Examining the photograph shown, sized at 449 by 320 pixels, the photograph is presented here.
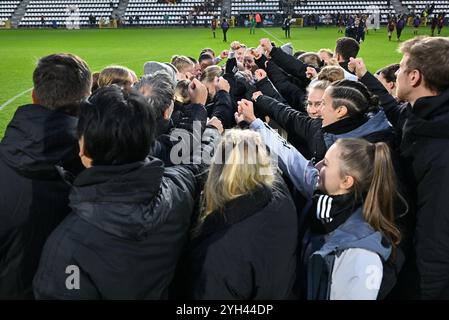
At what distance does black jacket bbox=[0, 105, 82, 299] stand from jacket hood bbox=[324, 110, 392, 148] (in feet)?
6.04

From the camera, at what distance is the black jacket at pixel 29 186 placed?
2146mm

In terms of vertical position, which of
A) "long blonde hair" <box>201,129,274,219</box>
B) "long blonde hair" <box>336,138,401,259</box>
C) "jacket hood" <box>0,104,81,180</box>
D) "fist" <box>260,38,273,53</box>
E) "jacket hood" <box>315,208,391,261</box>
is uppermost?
"fist" <box>260,38,273,53</box>

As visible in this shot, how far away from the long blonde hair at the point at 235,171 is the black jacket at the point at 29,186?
0.78 metres

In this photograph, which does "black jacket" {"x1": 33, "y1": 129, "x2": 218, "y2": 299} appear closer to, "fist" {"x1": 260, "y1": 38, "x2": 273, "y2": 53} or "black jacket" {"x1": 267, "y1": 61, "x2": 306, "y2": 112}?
"black jacket" {"x1": 267, "y1": 61, "x2": 306, "y2": 112}

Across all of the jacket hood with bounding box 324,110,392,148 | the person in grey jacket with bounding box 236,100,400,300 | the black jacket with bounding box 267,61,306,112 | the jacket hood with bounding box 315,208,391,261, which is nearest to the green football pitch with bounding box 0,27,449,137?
the black jacket with bounding box 267,61,306,112

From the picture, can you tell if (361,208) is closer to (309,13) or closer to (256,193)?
(256,193)

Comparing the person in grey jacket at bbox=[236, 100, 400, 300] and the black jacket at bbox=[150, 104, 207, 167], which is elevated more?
the black jacket at bbox=[150, 104, 207, 167]

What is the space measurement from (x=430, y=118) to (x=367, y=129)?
1.98 feet

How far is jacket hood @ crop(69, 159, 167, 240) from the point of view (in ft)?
5.94

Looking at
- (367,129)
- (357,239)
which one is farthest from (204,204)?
(367,129)

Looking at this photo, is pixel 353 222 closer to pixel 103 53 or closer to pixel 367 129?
pixel 367 129

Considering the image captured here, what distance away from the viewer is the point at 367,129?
3189mm

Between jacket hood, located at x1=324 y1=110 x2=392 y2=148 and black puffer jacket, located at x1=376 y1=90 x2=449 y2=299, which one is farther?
jacket hood, located at x1=324 y1=110 x2=392 y2=148

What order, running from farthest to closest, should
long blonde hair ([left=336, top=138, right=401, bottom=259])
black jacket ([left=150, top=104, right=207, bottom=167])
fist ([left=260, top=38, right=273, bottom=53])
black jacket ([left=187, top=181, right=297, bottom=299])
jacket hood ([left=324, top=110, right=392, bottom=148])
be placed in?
fist ([left=260, top=38, right=273, bottom=53])
jacket hood ([left=324, top=110, right=392, bottom=148])
black jacket ([left=150, top=104, right=207, bottom=167])
long blonde hair ([left=336, top=138, right=401, bottom=259])
black jacket ([left=187, top=181, right=297, bottom=299])
